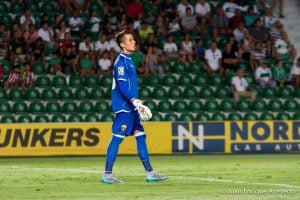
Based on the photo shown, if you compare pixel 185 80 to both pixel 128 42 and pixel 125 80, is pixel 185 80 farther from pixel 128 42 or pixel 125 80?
pixel 125 80

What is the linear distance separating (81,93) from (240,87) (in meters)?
4.75

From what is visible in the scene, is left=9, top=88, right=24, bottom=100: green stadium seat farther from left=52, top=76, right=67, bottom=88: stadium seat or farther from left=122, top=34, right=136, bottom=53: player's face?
left=122, top=34, right=136, bottom=53: player's face

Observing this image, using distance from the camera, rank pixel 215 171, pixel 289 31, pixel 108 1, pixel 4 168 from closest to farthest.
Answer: pixel 215 171 → pixel 4 168 → pixel 108 1 → pixel 289 31

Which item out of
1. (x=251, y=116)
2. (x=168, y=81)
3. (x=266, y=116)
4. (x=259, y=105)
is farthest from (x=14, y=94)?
(x=266, y=116)

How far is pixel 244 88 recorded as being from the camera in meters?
25.5

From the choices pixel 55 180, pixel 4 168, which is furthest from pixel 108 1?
pixel 55 180

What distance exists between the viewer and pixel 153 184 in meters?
12.6

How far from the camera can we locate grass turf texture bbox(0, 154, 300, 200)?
11.1 m

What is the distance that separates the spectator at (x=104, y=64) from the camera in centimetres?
2511

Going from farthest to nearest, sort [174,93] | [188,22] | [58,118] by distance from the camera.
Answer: [188,22] < [174,93] < [58,118]

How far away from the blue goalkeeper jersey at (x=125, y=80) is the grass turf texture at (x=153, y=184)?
1.17 m

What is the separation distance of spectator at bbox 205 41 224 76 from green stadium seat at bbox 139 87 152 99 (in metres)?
2.10

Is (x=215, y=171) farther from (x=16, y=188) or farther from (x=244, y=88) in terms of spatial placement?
(x=244, y=88)

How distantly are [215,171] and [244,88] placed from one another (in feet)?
34.0
